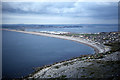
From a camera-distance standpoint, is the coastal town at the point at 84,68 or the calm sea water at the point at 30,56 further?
the calm sea water at the point at 30,56

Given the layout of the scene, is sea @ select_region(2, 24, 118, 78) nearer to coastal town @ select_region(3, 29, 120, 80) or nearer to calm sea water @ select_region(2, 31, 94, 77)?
calm sea water @ select_region(2, 31, 94, 77)

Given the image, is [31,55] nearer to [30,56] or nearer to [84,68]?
[30,56]

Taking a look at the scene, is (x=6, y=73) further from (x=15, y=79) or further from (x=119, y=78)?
(x=119, y=78)

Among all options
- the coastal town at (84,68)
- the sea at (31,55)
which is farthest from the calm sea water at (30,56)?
the coastal town at (84,68)

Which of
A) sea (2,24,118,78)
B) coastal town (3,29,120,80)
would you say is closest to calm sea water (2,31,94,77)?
sea (2,24,118,78)

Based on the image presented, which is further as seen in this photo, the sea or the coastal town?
the sea

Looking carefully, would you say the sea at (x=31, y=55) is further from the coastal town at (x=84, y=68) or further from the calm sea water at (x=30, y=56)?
the coastal town at (x=84, y=68)

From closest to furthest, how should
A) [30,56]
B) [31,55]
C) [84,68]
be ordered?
[84,68], [30,56], [31,55]

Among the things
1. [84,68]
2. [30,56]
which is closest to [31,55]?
[30,56]

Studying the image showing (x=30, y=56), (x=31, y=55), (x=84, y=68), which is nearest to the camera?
(x=84, y=68)

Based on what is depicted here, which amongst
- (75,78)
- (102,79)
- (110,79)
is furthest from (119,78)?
(75,78)

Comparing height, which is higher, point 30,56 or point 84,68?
point 84,68
